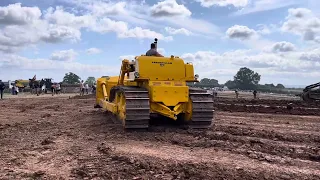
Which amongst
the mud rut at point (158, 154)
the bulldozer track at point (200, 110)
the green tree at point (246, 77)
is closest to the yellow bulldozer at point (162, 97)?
A: the bulldozer track at point (200, 110)

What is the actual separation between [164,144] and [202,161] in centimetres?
184

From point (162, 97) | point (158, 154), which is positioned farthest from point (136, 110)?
point (158, 154)

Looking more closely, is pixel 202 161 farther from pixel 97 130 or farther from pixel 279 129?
pixel 279 129

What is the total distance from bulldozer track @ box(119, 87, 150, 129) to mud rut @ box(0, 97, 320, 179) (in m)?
0.25

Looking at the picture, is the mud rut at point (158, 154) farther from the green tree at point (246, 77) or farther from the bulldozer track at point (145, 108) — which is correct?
the green tree at point (246, 77)

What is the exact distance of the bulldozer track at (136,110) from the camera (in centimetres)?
940

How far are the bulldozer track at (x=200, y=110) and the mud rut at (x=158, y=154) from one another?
354mm

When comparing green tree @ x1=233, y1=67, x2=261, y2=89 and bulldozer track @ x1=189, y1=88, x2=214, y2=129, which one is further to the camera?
green tree @ x1=233, y1=67, x2=261, y2=89

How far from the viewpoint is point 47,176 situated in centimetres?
596

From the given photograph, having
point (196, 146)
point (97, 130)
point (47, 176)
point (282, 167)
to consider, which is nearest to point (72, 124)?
point (97, 130)

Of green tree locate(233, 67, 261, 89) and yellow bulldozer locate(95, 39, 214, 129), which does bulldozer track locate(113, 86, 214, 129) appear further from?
green tree locate(233, 67, 261, 89)

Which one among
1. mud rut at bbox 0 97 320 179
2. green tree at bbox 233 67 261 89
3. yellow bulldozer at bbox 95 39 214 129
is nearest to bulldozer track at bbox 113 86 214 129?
yellow bulldozer at bbox 95 39 214 129

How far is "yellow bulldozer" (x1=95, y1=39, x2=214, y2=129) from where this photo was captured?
9.52 m

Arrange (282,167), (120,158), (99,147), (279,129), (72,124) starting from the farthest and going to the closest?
(72,124) → (279,129) → (99,147) → (120,158) → (282,167)
